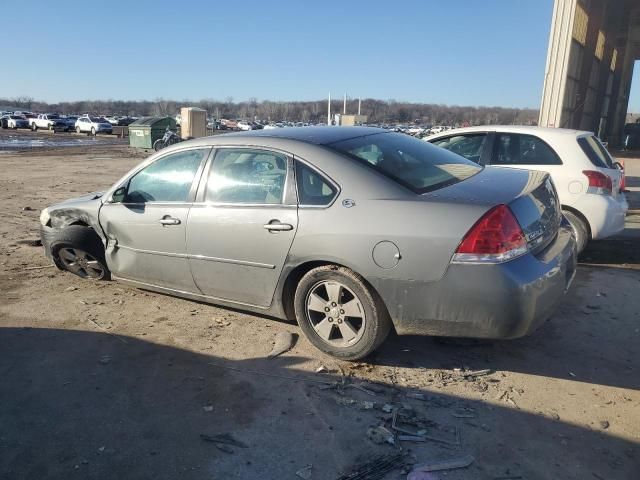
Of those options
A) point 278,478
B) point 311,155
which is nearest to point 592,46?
point 311,155

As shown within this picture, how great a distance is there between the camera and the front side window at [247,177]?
3.80 meters

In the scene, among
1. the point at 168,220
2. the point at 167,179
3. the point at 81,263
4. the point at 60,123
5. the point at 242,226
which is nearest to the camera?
the point at 242,226

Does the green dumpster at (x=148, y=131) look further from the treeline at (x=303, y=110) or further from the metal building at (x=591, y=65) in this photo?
the treeline at (x=303, y=110)

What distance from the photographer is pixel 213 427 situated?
2.97m

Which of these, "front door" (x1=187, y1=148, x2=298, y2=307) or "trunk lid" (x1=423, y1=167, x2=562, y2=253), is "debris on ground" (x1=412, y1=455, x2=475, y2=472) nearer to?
"trunk lid" (x1=423, y1=167, x2=562, y2=253)

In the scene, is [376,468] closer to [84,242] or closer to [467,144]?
[84,242]

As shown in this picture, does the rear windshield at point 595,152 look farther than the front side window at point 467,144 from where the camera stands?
No

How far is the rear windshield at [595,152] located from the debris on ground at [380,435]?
4602 millimetres

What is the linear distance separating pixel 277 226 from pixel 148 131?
28.4 meters

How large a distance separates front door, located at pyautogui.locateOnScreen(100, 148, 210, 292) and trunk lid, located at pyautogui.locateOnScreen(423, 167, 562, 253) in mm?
2060

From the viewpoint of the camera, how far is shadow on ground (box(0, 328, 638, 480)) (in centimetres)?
262

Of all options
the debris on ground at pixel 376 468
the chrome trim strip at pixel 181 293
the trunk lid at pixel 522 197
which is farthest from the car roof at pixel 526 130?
the debris on ground at pixel 376 468

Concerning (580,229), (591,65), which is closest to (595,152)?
(580,229)

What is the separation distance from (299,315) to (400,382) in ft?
2.86
